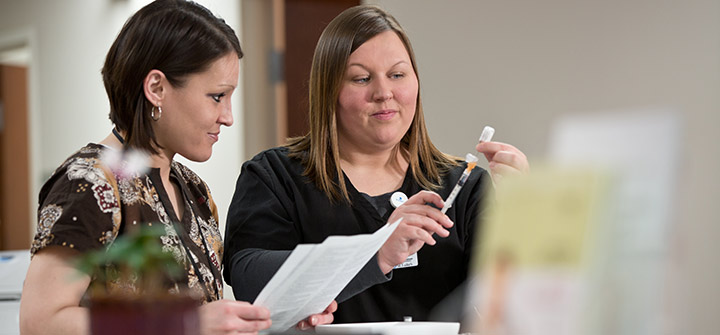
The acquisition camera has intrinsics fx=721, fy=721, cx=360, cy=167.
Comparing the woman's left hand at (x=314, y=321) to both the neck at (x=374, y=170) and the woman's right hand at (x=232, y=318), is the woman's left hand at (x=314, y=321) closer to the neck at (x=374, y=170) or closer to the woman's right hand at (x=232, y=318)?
the woman's right hand at (x=232, y=318)

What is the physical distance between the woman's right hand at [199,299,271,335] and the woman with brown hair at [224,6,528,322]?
1.64 feet

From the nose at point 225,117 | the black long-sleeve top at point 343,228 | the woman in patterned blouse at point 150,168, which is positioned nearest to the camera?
the woman in patterned blouse at point 150,168

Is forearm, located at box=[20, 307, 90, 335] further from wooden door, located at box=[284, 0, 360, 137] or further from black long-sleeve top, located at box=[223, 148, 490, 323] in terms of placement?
wooden door, located at box=[284, 0, 360, 137]

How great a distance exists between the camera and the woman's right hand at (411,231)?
1192mm

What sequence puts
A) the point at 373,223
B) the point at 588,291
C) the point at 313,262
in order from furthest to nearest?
1. the point at 373,223
2. the point at 313,262
3. the point at 588,291

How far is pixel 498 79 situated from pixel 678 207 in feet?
7.37

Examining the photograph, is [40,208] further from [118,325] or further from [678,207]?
[678,207]

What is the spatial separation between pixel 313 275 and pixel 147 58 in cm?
55

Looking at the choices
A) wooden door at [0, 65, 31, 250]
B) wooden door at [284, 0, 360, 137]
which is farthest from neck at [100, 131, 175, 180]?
wooden door at [0, 65, 31, 250]

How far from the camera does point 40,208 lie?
3.63 ft

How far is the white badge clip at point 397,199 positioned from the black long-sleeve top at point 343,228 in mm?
27

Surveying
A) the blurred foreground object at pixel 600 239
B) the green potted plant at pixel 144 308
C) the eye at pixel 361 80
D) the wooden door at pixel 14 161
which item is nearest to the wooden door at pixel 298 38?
the eye at pixel 361 80

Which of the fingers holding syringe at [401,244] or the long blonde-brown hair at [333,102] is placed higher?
the long blonde-brown hair at [333,102]

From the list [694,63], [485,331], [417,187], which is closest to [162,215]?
[417,187]
